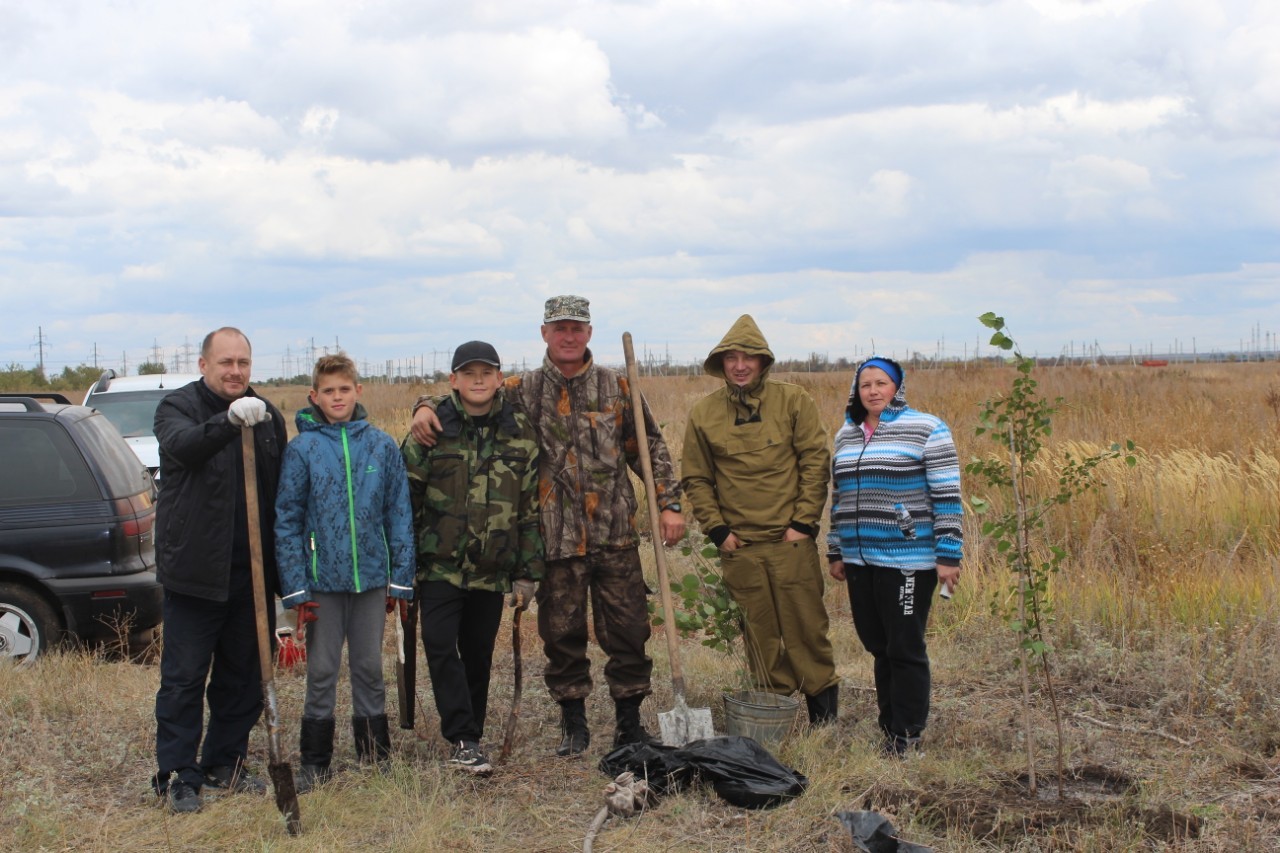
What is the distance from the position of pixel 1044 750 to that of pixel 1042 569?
110 cm

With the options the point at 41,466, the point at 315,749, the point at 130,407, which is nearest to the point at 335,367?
the point at 315,749

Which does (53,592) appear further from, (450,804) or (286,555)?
(450,804)

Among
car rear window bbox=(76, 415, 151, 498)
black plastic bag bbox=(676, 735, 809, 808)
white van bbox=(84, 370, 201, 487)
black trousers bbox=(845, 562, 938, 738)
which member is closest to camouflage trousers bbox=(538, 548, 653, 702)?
black plastic bag bbox=(676, 735, 809, 808)

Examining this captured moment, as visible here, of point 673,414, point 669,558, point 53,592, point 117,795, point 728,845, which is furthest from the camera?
point 673,414

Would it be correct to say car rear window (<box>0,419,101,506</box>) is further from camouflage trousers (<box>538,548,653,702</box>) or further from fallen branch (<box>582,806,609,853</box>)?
fallen branch (<box>582,806,609,853</box>)

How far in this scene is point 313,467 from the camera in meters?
4.22

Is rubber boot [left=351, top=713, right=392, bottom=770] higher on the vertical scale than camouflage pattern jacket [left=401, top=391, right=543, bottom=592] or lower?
lower

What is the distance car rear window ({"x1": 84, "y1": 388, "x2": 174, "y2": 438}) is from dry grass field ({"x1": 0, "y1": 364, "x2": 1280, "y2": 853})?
150 inches

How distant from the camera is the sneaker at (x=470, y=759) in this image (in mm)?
4430

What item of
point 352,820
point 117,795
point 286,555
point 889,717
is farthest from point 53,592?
point 889,717

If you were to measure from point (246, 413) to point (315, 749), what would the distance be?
1.49 meters

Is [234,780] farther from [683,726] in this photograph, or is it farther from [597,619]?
[683,726]

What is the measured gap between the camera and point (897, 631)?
4.45m

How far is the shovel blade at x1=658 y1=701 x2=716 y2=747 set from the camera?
4.60 metres
